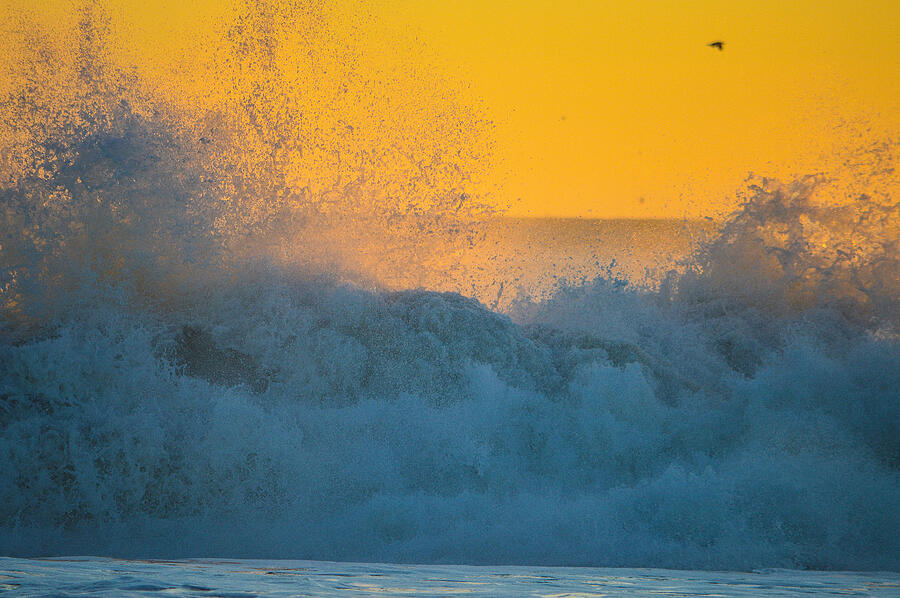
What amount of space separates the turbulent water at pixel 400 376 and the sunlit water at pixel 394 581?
0.72 metres

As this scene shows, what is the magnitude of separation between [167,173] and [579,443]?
405 cm

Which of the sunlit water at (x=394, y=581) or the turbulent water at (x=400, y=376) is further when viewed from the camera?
the turbulent water at (x=400, y=376)

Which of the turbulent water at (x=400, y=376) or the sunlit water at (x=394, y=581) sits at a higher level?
the turbulent water at (x=400, y=376)

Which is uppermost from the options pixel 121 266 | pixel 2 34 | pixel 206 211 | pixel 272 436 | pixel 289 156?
pixel 2 34

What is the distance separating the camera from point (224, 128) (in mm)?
7488

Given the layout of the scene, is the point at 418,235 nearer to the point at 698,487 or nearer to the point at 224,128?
the point at 224,128

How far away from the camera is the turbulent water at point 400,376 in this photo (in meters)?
4.84

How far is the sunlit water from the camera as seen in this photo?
2494 mm

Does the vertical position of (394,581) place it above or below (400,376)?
below

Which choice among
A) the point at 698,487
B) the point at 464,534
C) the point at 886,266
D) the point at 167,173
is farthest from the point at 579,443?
the point at 167,173

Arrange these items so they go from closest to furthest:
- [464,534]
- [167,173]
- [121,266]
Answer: [464,534], [121,266], [167,173]

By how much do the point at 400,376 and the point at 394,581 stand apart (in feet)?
11.1

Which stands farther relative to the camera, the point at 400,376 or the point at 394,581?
the point at 400,376

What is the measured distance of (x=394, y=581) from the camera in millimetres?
3006
